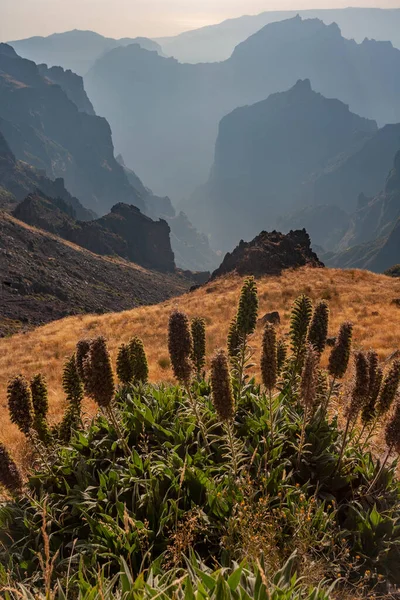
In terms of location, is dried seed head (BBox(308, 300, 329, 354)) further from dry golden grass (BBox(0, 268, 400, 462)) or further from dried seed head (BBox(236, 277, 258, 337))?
dry golden grass (BBox(0, 268, 400, 462))

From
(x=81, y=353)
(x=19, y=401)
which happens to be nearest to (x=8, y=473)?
(x=19, y=401)

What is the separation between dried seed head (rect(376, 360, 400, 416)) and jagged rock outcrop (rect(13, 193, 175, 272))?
4056 inches

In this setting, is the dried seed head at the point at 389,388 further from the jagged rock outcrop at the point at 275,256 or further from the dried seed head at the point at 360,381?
the jagged rock outcrop at the point at 275,256

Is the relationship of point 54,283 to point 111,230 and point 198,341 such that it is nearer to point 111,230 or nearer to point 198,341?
point 198,341

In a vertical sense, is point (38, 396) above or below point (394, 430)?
above

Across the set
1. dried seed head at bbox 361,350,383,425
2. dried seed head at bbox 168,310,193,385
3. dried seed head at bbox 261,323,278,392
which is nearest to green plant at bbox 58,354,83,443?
dried seed head at bbox 168,310,193,385

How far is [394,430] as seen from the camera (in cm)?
399

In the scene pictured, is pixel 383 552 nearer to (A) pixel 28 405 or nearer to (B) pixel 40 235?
(A) pixel 28 405

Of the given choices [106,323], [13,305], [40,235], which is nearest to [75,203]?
[40,235]

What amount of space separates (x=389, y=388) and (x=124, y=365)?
173 inches

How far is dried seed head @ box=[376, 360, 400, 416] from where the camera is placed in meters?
4.72

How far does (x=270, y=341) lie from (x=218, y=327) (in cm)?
1594

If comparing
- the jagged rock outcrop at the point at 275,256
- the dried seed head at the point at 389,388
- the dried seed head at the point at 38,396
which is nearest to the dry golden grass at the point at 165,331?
the dried seed head at the point at 38,396

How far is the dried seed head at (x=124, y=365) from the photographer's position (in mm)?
6754
